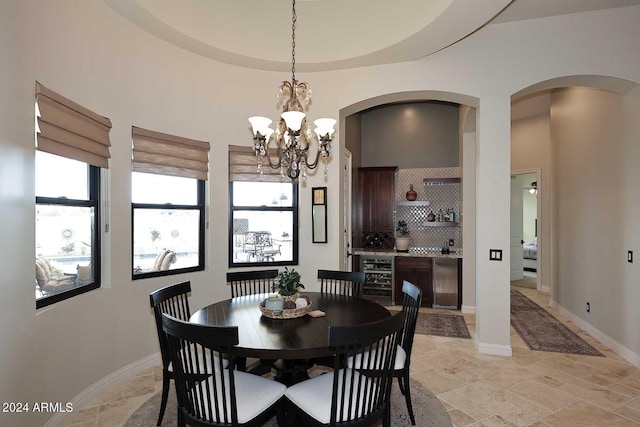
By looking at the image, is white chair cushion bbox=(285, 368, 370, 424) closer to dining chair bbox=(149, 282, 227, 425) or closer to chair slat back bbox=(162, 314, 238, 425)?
chair slat back bbox=(162, 314, 238, 425)

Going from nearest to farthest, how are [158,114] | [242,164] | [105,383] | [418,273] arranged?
[105,383]
[158,114]
[242,164]
[418,273]

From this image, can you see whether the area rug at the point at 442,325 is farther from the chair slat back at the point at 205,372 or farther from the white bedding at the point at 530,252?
the white bedding at the point at 530,252

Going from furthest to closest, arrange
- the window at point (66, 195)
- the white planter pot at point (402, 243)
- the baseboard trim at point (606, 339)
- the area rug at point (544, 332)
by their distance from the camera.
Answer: the white planter pot at point (402, 243), the area rug at point (544, 332), the baseboard trim at point (606, 339), the window at point (66, 195)

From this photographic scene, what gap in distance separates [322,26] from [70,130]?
2.70 meters

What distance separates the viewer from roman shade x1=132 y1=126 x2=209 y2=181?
3205 millimetres

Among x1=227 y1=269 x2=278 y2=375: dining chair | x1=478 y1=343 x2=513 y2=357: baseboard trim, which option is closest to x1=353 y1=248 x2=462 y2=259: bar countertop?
x1=478 y1=343 x2=513 y2=357: baseboard trim

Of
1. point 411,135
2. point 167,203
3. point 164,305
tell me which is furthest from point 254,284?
point 411,135

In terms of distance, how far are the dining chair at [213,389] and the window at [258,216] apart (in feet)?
7.15

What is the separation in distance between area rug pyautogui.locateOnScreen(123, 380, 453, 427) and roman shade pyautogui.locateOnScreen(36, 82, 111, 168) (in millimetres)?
1942

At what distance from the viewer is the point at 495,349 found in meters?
3.59

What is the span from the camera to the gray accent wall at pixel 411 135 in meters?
6.31

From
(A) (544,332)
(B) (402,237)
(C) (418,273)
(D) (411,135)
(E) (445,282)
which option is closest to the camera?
(A) (544,332)

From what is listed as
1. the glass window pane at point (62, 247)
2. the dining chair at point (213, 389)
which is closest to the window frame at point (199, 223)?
the glass window pane at point (62, 247)

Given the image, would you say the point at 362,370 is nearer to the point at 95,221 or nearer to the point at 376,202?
the point at 95,221
